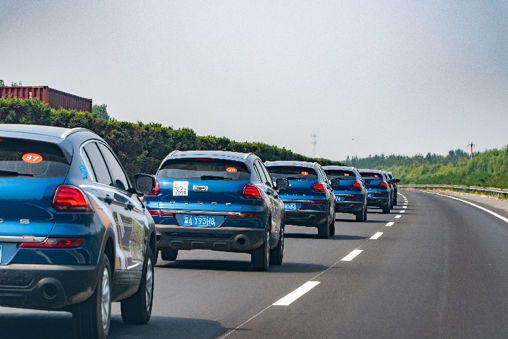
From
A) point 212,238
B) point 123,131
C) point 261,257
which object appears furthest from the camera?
point 123,131

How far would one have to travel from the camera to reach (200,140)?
2692 inches

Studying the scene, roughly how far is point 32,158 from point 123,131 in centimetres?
4412

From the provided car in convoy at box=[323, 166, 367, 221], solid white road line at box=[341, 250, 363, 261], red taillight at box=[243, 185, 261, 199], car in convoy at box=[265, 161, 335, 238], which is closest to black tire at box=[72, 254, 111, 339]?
red taillight at box=[243, 185, 261, 199]

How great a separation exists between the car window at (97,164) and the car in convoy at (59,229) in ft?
0.06

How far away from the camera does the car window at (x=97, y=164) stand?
7.48m

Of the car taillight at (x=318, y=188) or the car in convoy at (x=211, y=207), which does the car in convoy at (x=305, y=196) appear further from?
the car in convoy at (x=211, y=207)

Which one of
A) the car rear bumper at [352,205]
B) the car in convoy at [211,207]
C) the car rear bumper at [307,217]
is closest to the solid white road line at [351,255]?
the car in convoy at [211,207]

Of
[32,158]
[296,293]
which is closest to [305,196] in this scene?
[296,293]

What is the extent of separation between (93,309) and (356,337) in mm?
2407

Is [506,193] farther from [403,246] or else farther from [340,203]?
[403,246]

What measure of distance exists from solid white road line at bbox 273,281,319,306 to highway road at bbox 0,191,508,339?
1cm

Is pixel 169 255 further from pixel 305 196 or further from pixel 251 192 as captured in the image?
pixel 305 196

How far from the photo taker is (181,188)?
1350 cm

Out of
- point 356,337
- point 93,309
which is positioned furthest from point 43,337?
A: point 356,337
